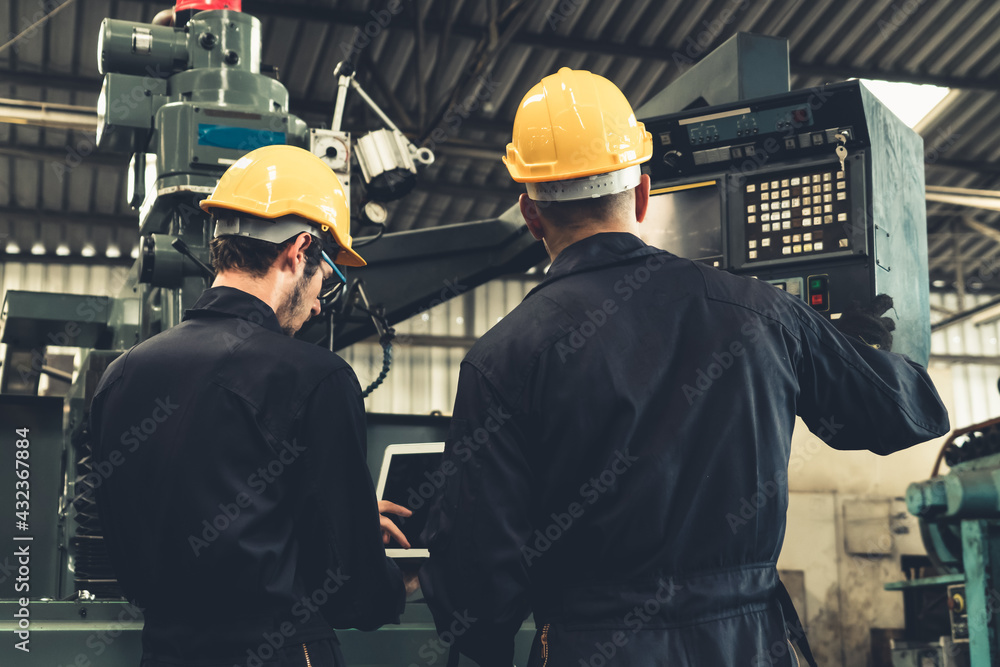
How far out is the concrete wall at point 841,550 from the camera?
6.06 meters

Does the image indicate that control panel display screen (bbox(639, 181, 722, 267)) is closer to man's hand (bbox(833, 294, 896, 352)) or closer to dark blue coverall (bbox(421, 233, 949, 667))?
man's hand (bbox(833, 294, 896, 352))

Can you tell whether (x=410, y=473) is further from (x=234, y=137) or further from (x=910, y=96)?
(x=910, y=96)

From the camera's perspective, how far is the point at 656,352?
4.10 feet

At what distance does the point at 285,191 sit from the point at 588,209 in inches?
24.1

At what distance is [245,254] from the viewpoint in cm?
160

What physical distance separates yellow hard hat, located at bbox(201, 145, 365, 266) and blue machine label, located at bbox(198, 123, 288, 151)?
552 millimetres

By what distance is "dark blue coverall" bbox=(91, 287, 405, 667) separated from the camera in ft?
4.56

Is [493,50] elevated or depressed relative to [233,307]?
elevated

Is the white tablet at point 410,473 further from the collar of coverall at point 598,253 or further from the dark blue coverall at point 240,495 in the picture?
the collar of coverall at point 598,253

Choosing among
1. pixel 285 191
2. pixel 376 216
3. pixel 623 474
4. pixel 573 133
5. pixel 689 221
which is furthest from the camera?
pixel 376 216

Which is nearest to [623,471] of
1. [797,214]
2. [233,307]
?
[233,307]

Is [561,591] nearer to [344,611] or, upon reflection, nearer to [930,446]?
[344,611]

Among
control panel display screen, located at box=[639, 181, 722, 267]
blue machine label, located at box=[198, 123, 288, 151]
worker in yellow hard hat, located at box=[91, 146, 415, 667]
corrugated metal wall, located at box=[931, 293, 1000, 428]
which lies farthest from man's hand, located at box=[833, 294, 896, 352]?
corrugated metal wall, located at box=[931, 293, 1000, 428]

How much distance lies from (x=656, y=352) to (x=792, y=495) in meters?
5.38
